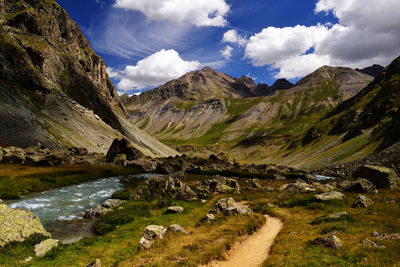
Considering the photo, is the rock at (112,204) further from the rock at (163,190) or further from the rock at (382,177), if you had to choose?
the rock at (382,177)

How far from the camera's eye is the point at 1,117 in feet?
293

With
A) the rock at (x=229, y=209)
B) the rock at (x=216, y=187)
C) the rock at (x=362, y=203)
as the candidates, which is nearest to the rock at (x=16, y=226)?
the rock at (x=229, y=209)

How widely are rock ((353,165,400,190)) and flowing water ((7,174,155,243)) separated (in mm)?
47579

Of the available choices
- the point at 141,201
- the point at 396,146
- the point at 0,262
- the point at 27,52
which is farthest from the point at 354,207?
the point at 27,52

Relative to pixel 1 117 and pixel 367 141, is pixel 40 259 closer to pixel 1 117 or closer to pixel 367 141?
pixel 1 117

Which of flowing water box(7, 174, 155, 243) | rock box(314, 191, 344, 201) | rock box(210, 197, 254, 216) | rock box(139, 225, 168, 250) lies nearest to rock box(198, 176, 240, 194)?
rock box(210, 197, 254, 216)

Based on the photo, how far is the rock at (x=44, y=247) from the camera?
17.4m

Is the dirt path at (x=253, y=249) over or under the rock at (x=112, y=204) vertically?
over

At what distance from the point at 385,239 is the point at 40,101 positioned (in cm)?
13693

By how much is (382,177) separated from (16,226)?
5383 centimetres

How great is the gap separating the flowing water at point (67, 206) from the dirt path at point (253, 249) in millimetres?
15220

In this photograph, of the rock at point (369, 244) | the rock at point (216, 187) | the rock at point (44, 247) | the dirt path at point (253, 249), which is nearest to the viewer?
the rock at point (369, 244)

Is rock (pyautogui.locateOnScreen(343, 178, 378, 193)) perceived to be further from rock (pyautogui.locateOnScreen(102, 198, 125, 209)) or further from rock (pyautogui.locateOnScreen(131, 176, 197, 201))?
rock (pyautogui.locateOnScreen(102, 198, 125, 209))

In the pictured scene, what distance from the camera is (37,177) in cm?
4878
